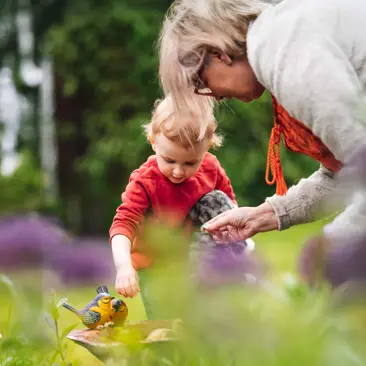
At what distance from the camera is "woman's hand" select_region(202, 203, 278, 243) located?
2.02 metres

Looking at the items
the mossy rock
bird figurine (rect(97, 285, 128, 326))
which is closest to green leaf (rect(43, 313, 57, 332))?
the mossy rock

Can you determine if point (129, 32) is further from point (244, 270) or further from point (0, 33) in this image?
point (244, 270)

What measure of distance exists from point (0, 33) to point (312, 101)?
11.2m

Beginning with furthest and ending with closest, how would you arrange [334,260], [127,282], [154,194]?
[154,194]
[127,282]
[334,260]

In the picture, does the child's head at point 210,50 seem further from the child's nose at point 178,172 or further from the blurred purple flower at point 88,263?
the blurred purple flower at point 88,263

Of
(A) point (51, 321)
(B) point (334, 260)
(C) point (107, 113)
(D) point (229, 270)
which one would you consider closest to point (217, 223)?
(A) point (51, 321)

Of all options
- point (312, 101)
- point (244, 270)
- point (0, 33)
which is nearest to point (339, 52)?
point (312, 101)

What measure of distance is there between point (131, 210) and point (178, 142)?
237 mm

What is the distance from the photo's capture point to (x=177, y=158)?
246 centimetres

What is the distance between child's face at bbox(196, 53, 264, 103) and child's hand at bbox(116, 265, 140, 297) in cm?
51

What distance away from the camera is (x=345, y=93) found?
Result: 4.77 feet

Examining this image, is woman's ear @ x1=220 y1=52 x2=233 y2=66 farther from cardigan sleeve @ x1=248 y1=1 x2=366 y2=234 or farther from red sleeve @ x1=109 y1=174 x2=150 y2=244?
red sleeve @ x1=109 y1=174 x2=150 y2=244

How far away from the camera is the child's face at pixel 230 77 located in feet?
6.24

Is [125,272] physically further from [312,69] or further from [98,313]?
[312,69]
